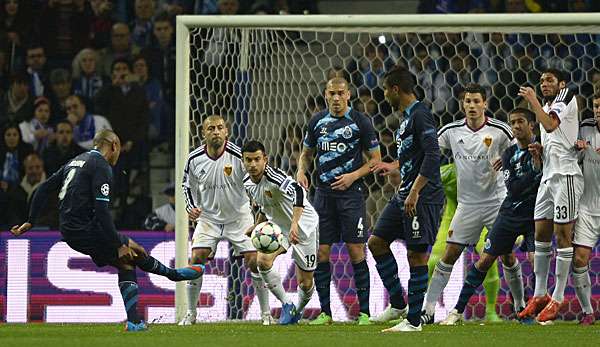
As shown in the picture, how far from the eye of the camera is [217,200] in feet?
38.5

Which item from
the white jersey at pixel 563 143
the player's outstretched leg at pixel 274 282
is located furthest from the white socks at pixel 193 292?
the white jersey at pixel 563 143

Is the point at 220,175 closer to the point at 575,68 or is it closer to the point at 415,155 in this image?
the point at 415,155

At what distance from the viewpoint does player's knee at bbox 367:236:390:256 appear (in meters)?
10.6

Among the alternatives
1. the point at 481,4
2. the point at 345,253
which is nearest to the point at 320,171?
the point at 345,253

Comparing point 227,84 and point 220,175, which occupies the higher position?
point 227,84

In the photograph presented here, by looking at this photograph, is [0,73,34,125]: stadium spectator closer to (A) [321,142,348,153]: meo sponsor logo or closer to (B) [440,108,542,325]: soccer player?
(A) [321,142,348,153]: meo sponsor logo

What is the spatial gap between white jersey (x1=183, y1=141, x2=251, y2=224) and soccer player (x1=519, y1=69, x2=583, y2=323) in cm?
276

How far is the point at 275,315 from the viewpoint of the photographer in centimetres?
1261

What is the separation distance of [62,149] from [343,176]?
529 centimetres

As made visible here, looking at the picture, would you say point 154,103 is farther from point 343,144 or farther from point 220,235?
point 343,144

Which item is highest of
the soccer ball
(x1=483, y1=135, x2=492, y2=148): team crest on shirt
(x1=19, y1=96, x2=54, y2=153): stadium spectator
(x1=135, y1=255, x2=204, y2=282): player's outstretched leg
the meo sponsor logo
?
(x1=19, y1=96, x2=54, y2=153): stadium spectator

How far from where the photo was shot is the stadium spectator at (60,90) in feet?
53.1

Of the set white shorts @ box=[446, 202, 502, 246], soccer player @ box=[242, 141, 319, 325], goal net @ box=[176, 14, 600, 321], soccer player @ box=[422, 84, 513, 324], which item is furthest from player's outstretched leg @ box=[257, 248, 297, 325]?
white shorts @ box=[446, 202, 502, 246]

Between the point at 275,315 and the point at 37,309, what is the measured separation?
240 cm
